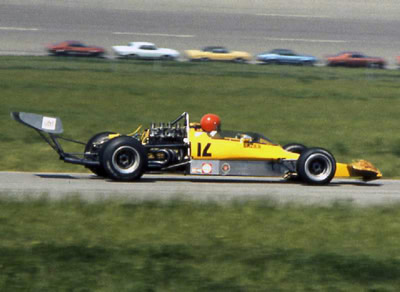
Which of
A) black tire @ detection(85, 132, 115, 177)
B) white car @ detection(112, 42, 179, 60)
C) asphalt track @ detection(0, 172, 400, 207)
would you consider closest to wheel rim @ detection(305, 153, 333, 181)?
asphalt track @ detection(0, 172, 400, 207)

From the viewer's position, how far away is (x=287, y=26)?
4850 cm

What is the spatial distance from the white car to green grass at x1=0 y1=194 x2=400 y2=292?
30.3m

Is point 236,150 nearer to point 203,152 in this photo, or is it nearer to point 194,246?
point 203,152

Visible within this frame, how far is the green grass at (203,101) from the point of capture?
18156 millimetres

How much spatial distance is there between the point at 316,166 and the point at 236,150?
4.51 ft

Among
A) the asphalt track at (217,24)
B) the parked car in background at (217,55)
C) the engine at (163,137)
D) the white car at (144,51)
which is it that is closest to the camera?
the engine at (163,137)

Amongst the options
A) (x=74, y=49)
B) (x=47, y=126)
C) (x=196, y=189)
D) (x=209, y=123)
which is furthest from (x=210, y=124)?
(x=74, y=49)

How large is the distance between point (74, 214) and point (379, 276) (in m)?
3.80

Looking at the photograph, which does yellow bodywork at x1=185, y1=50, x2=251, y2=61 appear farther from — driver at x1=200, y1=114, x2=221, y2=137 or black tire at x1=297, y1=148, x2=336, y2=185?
black tire at x1=297, y1=148, x2=336, y2=185

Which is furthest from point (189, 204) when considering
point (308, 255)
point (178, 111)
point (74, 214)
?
point (178, 111)

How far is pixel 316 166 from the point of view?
13391mm

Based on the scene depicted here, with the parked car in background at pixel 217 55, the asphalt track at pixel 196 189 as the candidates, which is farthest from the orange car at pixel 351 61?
the asphalt track at pixel 196 189

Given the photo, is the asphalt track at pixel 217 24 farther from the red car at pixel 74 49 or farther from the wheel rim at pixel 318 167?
the wheel rim at pixel 318 167

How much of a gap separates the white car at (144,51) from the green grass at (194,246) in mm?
30339
